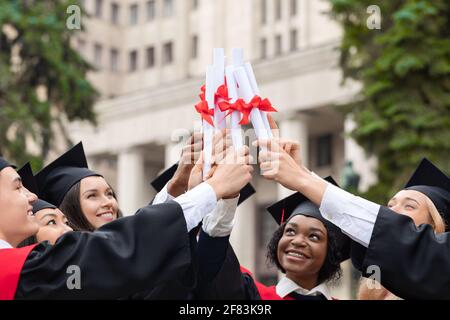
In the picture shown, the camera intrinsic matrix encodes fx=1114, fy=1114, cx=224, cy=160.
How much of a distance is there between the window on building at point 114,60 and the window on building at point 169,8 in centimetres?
373

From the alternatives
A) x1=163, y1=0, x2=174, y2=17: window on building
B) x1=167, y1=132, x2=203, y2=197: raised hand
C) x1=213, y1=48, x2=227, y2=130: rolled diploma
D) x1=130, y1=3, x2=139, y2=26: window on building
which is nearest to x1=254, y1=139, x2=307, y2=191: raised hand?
x1=213, y1=48, x2=227, y2=130: rolled diploma

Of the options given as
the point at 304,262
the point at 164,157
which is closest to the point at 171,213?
the point at 304,262

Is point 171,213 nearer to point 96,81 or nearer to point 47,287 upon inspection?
point 47,287

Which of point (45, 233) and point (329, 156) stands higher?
point (45, 233)

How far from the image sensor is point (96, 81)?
58688 mm

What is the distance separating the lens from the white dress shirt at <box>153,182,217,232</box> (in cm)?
572

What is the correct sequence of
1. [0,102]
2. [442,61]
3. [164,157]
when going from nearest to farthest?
[442,61]
[0,102]
[164,157]

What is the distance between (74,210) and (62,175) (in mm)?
376

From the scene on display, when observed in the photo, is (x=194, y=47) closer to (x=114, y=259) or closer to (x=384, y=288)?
(x=384, y=288)

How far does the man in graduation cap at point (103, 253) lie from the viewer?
5.36m

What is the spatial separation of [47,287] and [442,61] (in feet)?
51.9

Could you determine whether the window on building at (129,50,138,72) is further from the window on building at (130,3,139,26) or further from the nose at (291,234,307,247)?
the nose at (291,234,307,247)

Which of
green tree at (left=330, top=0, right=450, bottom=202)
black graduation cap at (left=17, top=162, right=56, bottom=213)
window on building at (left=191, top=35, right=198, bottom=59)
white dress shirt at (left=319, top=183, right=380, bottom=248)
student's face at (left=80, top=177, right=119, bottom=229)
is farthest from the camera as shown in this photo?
window on building at (left=191, top=35, right=198, bottom=59)

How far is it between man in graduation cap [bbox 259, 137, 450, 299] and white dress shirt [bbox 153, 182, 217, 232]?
0.35m
